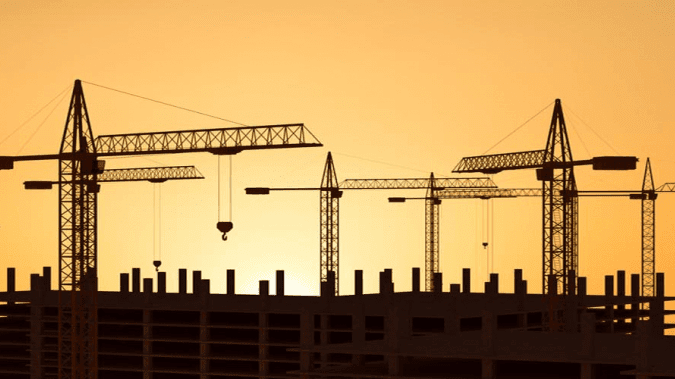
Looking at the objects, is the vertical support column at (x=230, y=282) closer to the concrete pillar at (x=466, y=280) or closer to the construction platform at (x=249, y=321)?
the construction platform at (x=249, y=321)

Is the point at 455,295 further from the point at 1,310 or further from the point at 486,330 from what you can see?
the point at 486,330

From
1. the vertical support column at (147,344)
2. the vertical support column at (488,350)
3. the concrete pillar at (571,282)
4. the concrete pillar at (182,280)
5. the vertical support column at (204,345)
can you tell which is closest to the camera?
the vertical support column at (488,350)

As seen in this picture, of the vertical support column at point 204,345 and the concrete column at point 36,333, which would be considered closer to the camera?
the vertical support column at point 204,345

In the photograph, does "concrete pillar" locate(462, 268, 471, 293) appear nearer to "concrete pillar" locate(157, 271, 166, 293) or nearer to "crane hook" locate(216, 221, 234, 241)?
"concrete pillar" locate(157, 271, 166, 293)

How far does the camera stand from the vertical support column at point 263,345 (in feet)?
502

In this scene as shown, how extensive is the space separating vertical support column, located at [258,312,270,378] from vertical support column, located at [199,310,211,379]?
6.36 m

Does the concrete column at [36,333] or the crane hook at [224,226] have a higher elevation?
the crane hook at [224,226]

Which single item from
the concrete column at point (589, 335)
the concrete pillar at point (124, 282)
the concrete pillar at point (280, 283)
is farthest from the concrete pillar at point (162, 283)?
the concrete column at point (589, 335)

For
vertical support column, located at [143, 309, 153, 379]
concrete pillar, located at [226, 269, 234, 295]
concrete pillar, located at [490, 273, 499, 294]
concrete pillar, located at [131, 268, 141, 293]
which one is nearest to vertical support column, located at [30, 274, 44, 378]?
vertical support column, located at [143, 309, 153, 379]

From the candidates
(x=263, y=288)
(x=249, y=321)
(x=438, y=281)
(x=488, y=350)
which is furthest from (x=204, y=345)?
(x=488, y=350)

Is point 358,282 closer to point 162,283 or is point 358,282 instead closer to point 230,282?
point 230,282

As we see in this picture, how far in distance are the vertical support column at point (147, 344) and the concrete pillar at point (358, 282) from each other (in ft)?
90.7

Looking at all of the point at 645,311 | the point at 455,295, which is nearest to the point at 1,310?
the point at 455,295

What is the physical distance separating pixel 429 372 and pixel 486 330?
644cm
